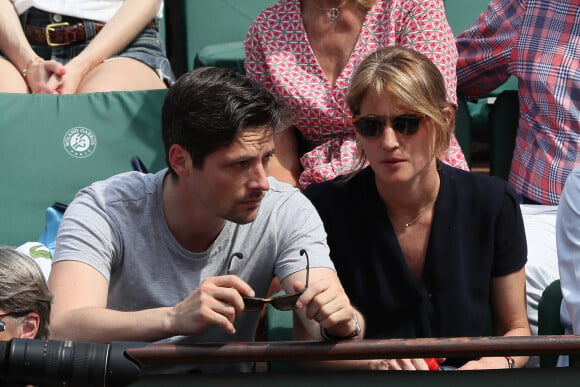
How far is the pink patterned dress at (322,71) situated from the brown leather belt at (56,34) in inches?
30.5

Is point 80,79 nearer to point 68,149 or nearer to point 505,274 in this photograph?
point 68,149

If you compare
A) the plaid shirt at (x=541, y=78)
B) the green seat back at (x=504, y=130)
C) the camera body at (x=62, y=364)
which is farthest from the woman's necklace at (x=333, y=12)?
the camera body at (x=62, y=364)

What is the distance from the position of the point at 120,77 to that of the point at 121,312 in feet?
4.83

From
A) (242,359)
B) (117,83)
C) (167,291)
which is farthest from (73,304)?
(117,83)

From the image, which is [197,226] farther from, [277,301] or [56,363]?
[56,363]

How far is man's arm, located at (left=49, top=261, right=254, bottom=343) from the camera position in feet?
5.45

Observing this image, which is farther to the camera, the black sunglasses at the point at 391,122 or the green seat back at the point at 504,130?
the green seat back at the point at 504,130

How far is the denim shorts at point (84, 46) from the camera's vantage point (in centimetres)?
327

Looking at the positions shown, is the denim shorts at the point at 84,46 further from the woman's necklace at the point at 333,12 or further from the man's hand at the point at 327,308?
the man's hand at the point at 327,308

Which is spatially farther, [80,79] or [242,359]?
[80,79]

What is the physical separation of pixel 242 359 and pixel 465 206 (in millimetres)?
850

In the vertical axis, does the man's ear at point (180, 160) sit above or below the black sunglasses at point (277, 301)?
above

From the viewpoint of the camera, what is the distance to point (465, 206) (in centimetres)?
223

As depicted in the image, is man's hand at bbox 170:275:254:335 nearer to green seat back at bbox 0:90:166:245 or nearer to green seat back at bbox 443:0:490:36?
green seat back at bbox 0:90:166:245
